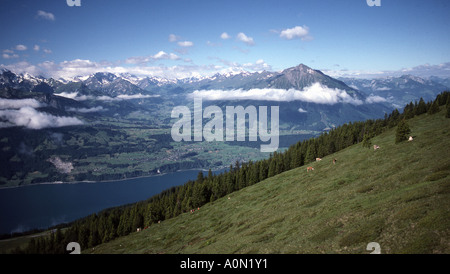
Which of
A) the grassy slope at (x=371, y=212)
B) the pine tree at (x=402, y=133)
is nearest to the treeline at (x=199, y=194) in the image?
the pine tree at (x=402, y=133)

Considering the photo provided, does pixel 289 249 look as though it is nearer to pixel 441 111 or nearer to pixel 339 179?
pixel 339 179

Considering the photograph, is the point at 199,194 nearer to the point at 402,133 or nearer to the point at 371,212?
the point at 402,133

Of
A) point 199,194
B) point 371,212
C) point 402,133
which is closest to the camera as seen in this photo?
point 371,212

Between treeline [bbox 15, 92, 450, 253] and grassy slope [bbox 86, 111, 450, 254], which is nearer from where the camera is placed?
grassy slope [bbox 86, 111, 450, 254]

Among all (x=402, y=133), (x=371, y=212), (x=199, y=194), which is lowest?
(x=199, y=194)

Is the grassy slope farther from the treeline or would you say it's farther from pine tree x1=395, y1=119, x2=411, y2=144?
the treeline

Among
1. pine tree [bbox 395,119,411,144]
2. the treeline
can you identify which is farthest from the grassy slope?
the treeline

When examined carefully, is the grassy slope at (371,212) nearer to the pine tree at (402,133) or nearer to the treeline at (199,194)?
the pine tree at (402,133)

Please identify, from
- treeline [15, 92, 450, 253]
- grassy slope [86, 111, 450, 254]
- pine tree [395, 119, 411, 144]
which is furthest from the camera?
treeline [15, 92, 450, 253]

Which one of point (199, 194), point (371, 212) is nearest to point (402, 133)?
point (371, 212)

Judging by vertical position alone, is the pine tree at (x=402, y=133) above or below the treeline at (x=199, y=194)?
above

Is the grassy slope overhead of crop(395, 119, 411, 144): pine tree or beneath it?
beneath
